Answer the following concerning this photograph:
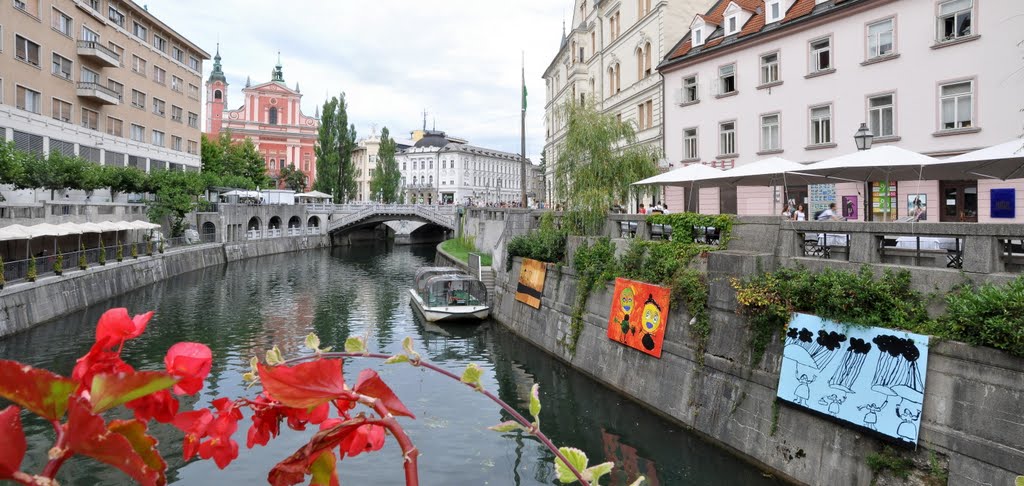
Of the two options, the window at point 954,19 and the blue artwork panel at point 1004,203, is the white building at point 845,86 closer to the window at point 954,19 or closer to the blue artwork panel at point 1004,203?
the window at point 954,19

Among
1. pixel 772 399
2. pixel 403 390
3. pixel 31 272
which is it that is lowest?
pixel 403 390

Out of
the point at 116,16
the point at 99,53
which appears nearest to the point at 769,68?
the point at 99,53

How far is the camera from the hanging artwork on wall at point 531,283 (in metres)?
24.1

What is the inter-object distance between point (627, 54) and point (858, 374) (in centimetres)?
2984

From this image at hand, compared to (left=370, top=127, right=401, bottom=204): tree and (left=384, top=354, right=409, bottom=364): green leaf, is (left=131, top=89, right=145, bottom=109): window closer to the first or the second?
(left=370, top=127, right=401, bottom=204): tree

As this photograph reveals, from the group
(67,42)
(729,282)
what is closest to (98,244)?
(67,42)

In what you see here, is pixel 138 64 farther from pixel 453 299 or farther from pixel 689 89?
pixel 689 89

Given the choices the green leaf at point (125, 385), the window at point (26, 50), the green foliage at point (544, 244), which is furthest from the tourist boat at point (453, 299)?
the window at point (26, 50)

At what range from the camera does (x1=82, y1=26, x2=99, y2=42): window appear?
1724 inches

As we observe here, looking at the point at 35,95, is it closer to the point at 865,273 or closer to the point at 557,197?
the point at 557,197

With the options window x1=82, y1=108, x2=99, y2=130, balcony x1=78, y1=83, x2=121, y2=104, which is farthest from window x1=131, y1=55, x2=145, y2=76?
window x1=82, y1=108, x2=99, y2=130

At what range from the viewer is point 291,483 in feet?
5.60

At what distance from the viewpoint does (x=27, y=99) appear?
125ft

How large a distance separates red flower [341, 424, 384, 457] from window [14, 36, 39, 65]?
45.3 m
